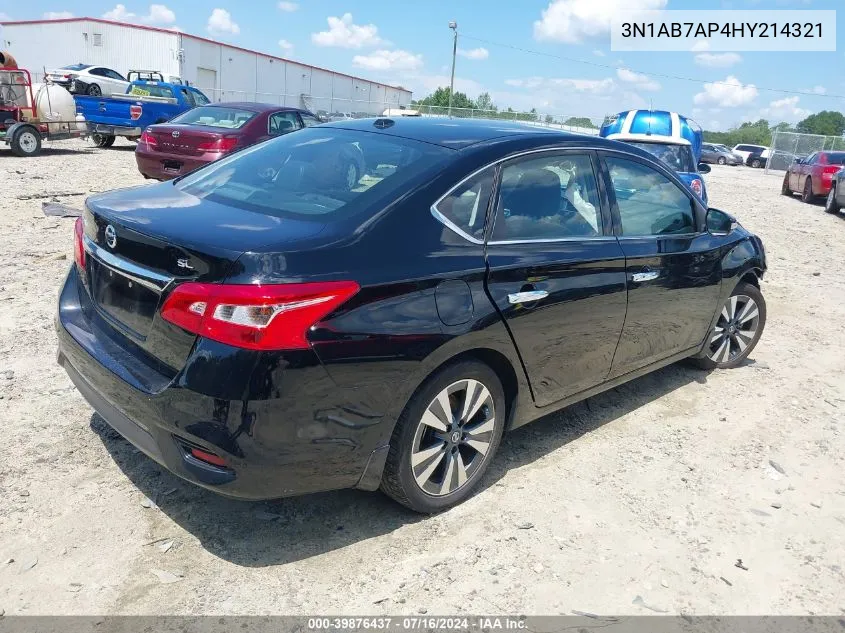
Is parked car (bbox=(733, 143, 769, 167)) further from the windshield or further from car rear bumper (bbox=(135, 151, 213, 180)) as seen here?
car rear bumper (bbox=(135, 151, 213, 180))

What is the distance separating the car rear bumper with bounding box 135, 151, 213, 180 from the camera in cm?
1050

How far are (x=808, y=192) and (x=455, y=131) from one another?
19955mm

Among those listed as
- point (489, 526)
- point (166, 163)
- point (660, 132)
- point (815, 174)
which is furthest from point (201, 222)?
point (815, 174)

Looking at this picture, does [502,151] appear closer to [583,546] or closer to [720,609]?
[583,546]

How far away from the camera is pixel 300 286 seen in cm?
244

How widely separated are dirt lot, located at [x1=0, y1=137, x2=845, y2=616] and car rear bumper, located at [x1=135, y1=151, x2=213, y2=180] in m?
6.28

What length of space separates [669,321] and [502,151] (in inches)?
67.6

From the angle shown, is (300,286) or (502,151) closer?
(300,286)

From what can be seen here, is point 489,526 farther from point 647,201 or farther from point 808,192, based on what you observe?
point 808,192

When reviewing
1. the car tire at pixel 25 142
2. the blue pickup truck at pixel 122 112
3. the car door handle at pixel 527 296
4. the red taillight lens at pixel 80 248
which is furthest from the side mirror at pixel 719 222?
the blue pickup truck at pixel 122 112

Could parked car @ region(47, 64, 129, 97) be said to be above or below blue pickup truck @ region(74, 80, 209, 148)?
above

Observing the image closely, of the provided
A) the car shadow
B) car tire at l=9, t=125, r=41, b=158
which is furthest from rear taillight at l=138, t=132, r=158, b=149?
the car shadow

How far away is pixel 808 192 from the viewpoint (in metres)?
20.0

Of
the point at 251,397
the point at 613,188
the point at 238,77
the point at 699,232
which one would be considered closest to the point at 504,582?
the point at 251,397
